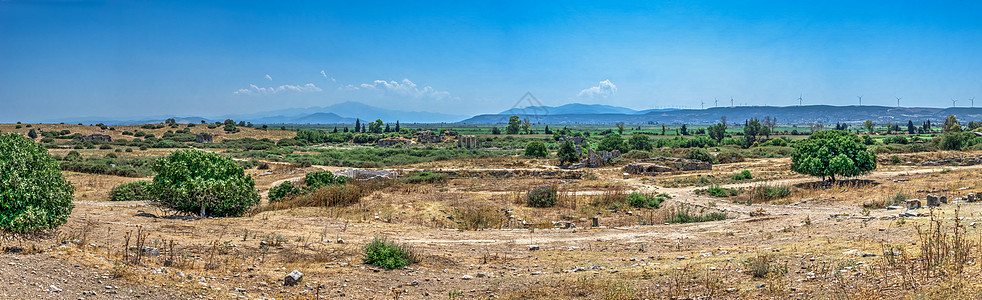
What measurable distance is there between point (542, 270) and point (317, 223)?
806 centimetres

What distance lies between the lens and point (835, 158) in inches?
965

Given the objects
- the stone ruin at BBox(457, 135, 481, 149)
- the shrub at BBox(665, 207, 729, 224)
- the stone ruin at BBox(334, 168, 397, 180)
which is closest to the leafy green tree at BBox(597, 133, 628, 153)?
the stone ruin at BBox(457, 135, 481, 149)

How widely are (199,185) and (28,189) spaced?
5.46 m

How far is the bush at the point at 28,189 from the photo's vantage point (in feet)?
29.5

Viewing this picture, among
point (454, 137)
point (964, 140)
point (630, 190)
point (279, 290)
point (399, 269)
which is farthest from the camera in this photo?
point (454, 137)

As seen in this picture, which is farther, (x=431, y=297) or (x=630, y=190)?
(x=630, y=190)

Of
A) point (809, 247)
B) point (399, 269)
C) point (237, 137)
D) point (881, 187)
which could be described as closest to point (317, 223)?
point (399, 269)

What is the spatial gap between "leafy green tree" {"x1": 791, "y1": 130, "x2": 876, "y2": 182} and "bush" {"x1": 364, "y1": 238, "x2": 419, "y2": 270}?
22325mm

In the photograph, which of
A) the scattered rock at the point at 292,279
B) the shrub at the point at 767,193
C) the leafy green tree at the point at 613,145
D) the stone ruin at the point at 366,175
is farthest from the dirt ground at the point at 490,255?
the leafy green tree at the point at 613,145

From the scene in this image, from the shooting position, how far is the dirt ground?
7.68 m

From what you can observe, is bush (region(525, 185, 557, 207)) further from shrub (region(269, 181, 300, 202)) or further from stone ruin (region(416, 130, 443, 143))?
stone ruin (region(416, 130, 443, 143))

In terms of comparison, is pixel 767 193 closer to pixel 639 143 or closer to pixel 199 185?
pixel 199 185

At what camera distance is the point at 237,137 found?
87.6 meters

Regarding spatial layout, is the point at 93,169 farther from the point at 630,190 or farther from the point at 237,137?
the point at 237,137
